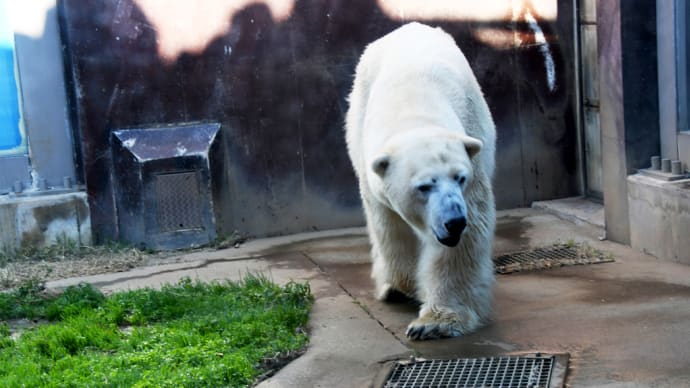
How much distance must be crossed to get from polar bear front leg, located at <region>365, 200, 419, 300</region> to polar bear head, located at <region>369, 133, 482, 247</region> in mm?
524

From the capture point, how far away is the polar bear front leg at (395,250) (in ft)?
18.1

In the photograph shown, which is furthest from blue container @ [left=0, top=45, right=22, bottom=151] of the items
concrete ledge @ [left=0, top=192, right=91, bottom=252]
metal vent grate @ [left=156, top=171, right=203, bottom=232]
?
metal vent grate @ [left=156, top=171, right=203, bottom=232]

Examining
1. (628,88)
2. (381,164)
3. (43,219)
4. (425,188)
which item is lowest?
(43,219)

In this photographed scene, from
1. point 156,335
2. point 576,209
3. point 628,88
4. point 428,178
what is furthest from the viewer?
point 576,209

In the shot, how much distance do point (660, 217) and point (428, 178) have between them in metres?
2.32

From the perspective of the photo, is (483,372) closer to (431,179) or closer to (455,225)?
(455,225)

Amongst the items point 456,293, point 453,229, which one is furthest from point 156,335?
point 453,229

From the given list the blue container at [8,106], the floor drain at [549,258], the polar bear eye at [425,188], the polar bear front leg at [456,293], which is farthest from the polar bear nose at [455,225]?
the blue container at [8,106]

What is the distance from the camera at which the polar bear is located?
4676mm

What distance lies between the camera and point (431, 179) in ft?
15.2

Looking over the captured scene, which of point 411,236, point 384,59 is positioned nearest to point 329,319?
point 411,236

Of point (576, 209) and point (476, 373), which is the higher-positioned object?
point (576, 209)

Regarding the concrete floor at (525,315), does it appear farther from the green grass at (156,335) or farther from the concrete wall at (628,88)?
the concrete wall at (628,88)

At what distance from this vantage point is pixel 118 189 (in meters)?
7.66
